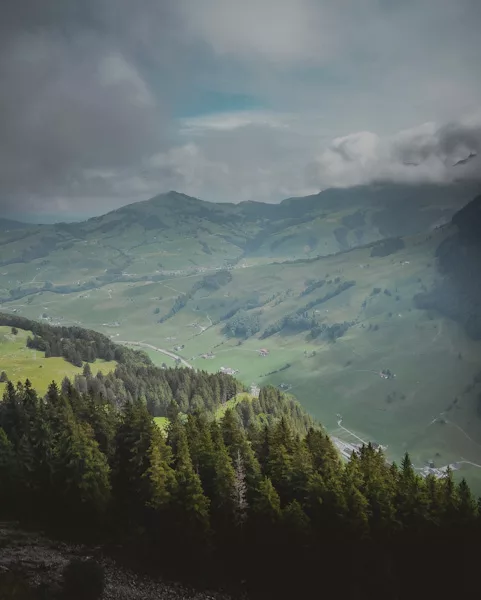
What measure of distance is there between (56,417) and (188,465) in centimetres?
2151

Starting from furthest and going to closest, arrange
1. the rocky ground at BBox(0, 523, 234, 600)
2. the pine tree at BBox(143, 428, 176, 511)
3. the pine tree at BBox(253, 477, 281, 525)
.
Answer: the pine tree at BBox(143, 428, 176, 511), the pine tree at BBox(253, 477, 281, 525), the rocky ground at BBox(0, 523, 234, 600)

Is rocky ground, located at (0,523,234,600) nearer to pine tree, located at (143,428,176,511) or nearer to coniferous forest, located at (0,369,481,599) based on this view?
coniferous forest, located at (0,369,481,599)

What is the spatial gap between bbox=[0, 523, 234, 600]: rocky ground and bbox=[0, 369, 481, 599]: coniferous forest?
2.67 meters

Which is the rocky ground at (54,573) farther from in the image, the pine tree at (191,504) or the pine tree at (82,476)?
the pine tree at (191,504)

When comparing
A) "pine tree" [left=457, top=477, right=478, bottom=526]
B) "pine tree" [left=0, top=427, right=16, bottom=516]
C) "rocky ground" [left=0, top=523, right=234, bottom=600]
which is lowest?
"rocky ground" [left=0, top=523, right=234, bottom=600]

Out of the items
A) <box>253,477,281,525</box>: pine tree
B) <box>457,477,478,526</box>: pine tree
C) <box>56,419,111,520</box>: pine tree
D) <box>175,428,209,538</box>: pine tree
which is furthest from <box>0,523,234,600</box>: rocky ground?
<box>457,477,478,526</box>: pine tree

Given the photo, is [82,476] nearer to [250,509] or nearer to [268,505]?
[250,509]

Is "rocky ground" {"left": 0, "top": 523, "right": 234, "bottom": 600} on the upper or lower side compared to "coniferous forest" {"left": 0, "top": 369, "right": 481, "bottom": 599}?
lower

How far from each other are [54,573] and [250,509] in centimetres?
2089

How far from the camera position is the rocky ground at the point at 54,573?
42.6m

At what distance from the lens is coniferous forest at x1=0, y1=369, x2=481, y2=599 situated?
168 ft

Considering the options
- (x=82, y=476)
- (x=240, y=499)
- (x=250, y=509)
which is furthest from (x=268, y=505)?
(x=82, y=476)

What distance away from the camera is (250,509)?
54.5 meters

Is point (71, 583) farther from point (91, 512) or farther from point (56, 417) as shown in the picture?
point (56, 417)
